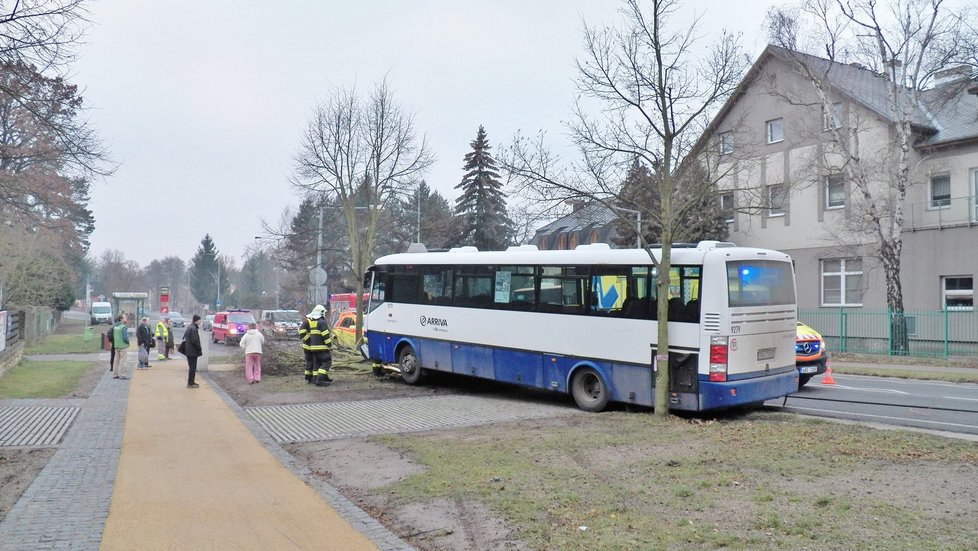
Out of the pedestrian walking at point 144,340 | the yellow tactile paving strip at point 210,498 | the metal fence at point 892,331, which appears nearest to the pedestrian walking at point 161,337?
the pedestrian walking at point 144,340

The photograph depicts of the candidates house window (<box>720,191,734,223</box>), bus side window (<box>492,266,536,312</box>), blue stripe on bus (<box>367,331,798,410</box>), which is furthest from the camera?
bus side window (<box>492,266,536,312</box>)

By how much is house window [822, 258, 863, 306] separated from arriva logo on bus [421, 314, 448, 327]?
2111cm

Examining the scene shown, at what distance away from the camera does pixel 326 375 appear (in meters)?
17.3

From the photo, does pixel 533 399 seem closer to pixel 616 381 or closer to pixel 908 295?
pixel 616 381

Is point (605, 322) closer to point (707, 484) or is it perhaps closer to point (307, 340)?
point (707, 484)

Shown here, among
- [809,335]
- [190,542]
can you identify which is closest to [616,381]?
[809,335]

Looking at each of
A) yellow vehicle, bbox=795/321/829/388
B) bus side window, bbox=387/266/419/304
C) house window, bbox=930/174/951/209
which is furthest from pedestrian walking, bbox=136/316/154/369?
house window, bbox=930/174/951/209

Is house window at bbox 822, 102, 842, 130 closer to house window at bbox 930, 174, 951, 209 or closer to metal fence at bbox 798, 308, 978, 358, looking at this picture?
house window at bbox 930, 174, 951, 209

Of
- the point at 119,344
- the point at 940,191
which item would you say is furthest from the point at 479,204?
the point at 119,344

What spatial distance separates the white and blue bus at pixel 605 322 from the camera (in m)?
11.6

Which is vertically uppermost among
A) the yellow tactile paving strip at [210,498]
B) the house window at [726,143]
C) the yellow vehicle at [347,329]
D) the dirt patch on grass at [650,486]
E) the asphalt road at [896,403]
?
the house window at [726,143]

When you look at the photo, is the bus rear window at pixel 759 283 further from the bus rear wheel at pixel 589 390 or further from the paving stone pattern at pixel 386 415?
the paving stone pattern at pixel 386 415

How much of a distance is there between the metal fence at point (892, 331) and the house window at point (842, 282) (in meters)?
0.54

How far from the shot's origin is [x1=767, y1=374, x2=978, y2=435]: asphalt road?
12125 mm
